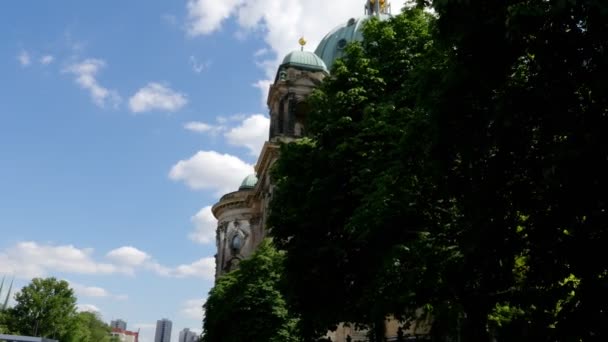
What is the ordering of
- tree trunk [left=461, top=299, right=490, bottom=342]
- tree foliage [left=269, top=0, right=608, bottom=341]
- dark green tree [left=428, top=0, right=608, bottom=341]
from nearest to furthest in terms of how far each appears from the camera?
dark green tree [left=428, top=0, right=608, bottom=341] < tree foliage [left=269, top=0, right=608, bottom=341] < tree trunk [left=461, top=299, right=490, bottom=342]

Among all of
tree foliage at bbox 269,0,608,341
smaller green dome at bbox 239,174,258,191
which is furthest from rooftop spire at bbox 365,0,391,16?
tree foliage at bbox 269,0,608,341

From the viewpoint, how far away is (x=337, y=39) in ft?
222

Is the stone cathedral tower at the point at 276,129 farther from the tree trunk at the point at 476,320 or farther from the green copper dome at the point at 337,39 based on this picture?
the tree trunk at the point at 476,320

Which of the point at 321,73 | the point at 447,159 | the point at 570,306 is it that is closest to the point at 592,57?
the point at 447,159

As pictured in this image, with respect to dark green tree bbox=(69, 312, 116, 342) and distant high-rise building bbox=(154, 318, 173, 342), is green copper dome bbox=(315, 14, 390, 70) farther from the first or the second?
distant high-rise building bbox=(154, 318, 173, 342)

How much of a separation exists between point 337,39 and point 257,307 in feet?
132

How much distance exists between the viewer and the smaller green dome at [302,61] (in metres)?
55.8

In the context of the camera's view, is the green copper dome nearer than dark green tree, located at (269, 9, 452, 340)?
No

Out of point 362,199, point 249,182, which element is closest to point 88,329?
point 249,182

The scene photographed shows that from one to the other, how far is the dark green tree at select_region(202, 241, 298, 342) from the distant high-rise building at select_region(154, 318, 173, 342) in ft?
431

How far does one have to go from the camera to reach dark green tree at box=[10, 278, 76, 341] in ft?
272

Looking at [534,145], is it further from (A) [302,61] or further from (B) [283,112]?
(A) [302,61]

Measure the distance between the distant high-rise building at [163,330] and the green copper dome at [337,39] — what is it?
4496 inches

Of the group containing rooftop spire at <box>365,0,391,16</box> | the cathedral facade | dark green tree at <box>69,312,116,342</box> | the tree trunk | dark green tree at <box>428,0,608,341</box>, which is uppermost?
rooftop spire at <box>365,0,391,16</box>
